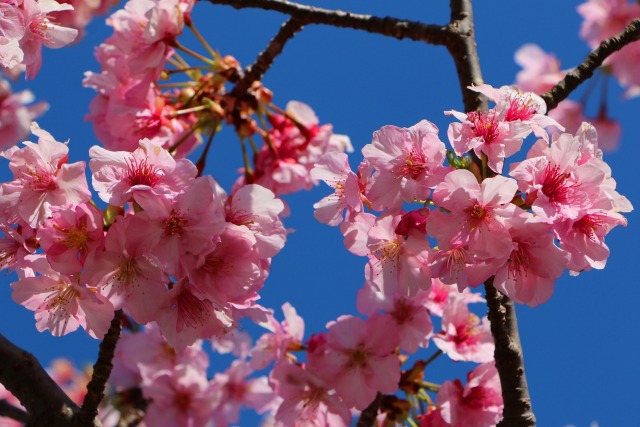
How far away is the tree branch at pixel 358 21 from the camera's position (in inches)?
108

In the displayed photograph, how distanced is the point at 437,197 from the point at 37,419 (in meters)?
1.37

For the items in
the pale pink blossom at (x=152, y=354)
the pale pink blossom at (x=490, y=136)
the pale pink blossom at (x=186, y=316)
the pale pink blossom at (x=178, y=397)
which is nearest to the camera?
the pale pink blossom at (x=490, y=136)

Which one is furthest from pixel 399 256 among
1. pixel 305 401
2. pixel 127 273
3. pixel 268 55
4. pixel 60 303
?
pixel 268 55

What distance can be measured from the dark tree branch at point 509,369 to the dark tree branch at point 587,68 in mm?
706

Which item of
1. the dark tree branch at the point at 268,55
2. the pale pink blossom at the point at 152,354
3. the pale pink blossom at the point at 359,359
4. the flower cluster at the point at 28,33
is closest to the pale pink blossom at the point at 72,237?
the flower cluster at the point at 28,33

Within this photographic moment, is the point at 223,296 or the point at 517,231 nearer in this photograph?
the point at 517,231

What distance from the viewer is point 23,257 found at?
2.06 metres

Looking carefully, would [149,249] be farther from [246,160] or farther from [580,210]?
[246,160]

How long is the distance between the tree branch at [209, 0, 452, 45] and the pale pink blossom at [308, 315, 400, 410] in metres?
1.12

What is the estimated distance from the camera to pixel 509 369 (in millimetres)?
1995

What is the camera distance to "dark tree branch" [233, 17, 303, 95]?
3315 millimetres

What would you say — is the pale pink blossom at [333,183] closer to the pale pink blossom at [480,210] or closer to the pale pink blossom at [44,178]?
the pale pink blossom at [480,210]

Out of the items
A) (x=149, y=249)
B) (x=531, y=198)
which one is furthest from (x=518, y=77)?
(x=149, y=249)

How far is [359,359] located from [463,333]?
18.4 inches
